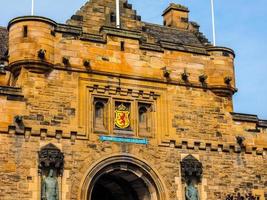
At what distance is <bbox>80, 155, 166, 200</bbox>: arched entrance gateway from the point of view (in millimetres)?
25583

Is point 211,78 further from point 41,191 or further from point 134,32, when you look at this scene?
point 41,191

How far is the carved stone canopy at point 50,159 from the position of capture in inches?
967

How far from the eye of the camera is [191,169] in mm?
27125

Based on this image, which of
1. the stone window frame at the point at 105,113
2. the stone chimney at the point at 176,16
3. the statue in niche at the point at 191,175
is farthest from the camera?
the stone chimney at the point at 176,16

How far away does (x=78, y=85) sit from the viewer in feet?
86.2

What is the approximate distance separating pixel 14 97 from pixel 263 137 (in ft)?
36.6

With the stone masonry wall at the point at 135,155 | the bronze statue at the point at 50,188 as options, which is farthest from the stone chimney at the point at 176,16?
the bronze statue at the point at 50,188

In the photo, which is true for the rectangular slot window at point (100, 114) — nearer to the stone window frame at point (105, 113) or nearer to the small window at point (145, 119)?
the stone window frame at point (105, 113)

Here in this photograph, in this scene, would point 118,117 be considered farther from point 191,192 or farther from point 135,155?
point 191,192

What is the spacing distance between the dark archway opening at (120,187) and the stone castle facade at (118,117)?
2.3 inches

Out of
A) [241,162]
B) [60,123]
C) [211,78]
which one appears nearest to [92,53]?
[60,123]

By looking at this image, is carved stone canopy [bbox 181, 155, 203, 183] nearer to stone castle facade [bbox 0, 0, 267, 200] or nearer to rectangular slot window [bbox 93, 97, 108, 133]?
stone castle facade [bbox 0, 0, 267, 200]

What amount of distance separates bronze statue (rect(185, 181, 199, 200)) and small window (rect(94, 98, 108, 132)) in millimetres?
4098

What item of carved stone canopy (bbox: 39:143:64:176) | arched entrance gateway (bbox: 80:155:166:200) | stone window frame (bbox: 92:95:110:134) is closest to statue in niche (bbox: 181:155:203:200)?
arched entrance gateway (bbox: 80:155:166:200)
